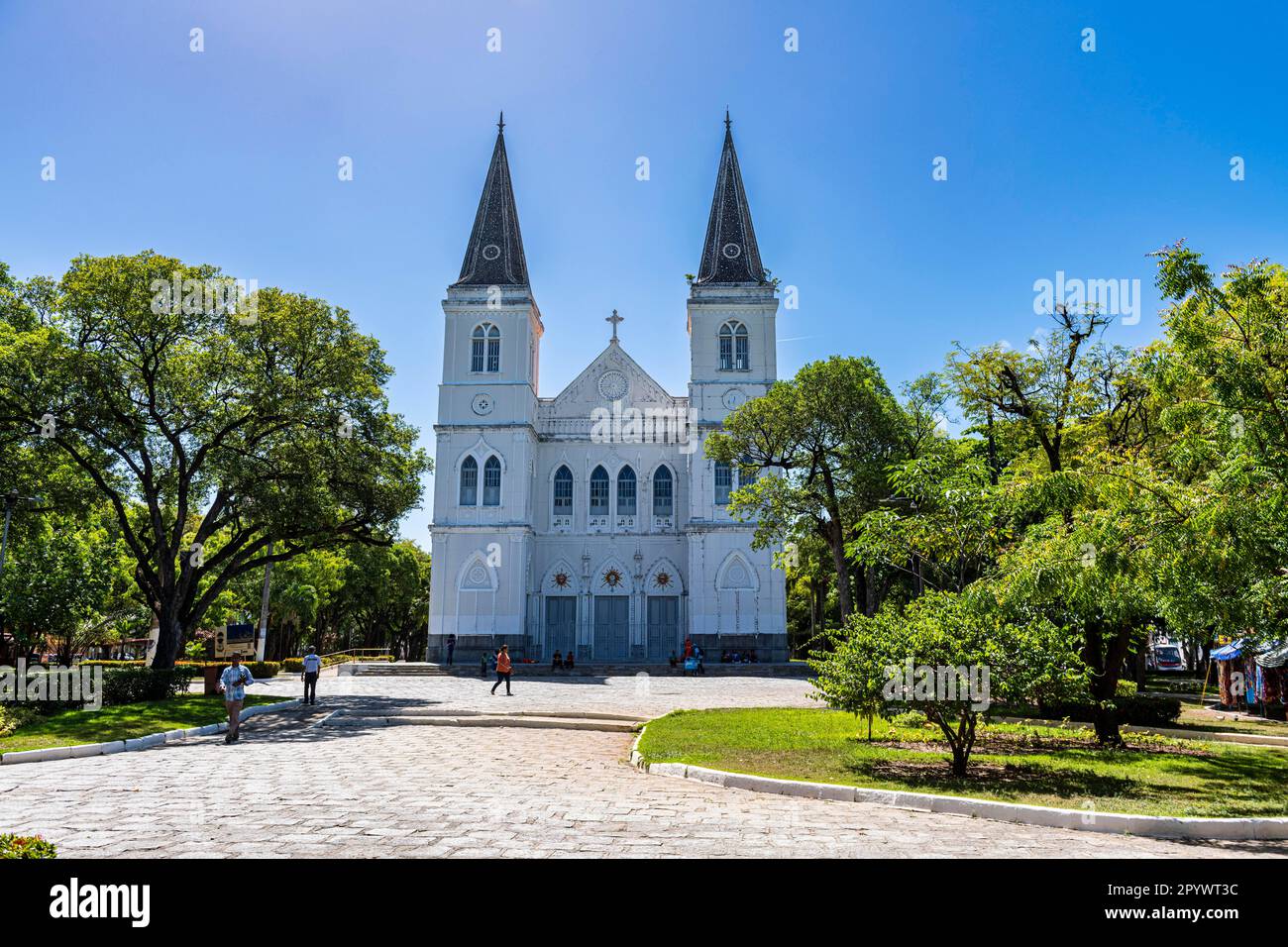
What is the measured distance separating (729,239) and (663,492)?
12.6m

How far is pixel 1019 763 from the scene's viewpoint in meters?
11.4

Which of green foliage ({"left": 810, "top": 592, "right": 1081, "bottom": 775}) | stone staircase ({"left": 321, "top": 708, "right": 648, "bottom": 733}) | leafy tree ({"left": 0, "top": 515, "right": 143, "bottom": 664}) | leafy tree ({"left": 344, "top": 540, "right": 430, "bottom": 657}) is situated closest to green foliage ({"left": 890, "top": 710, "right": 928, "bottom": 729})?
green foliage ({"left": 810, "top": 592, "right": 1081, "bottom": 775})

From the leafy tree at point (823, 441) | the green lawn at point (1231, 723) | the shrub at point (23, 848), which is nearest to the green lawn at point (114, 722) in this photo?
the shrub at point (23, 848)

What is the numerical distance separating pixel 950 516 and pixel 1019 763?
15.3 ft

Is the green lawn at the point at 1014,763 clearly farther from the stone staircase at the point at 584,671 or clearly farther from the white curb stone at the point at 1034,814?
the stone staircase at the point at 584,671

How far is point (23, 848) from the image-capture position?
443cm

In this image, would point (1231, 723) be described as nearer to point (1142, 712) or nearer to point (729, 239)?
point (1142, 712)

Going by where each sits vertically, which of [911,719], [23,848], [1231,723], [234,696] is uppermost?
[23,848]

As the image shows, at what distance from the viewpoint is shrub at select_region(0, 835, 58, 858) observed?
434cm

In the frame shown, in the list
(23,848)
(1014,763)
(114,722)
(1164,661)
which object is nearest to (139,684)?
(114,722)

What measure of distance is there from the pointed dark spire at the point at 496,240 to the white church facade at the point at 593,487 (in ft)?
0.22

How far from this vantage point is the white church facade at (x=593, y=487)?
38.0 m

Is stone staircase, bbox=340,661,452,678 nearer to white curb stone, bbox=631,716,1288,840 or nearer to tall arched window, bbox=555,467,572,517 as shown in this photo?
tall arched window, bbox=555,467,572,517

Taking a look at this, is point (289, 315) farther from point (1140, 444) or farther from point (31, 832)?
point (1140, 444)
